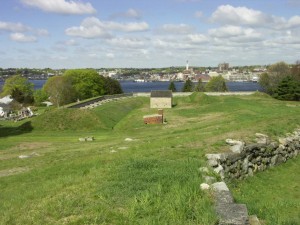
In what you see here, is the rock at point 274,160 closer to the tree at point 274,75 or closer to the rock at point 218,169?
the rock at point 218,169

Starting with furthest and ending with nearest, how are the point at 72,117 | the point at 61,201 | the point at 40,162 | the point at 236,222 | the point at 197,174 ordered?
1. the point at 72,117
2. the point at 40,162
3. the point at 197,174
4. the point at 61,201
5. the point at 236,222

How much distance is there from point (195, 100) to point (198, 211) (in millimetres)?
65278

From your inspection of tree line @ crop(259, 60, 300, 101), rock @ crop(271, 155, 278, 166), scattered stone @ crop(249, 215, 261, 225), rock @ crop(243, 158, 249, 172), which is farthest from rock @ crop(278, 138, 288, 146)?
tree line @ crop(259, 60, 300, 101)

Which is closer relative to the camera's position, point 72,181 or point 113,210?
point 113,210

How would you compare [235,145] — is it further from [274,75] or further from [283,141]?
[274,75]

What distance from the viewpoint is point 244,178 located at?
1462 cm

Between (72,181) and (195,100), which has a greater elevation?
(72,181)

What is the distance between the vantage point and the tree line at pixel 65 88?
92.1 m

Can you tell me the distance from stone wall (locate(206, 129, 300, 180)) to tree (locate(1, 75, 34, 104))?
8924cm

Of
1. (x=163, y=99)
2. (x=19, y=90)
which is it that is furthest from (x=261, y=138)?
(x=19, y=90)

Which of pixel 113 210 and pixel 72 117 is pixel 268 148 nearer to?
pixel 113 210

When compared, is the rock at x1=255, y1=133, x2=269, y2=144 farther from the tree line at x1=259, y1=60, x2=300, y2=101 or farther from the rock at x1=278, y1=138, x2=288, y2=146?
the tree line at x1=259, y1=60, x2=300, y2=101

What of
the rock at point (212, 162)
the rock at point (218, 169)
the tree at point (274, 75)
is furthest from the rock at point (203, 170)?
the tree at point (274, 75)

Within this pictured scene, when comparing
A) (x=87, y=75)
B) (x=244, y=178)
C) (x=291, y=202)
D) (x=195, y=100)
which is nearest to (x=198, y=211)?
(x=291, y=202)
